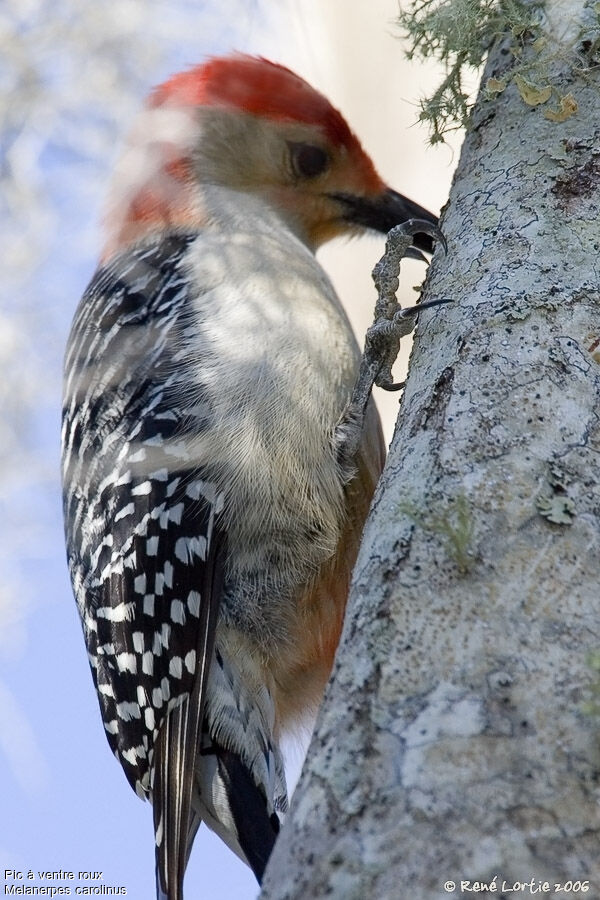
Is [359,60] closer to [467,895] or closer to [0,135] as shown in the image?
[0,135]

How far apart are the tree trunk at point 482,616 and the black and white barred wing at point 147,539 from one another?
0.89 m

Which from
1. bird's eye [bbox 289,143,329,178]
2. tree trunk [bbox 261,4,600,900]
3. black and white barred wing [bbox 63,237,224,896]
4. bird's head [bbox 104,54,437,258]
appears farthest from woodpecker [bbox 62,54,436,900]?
tree trunk [bbox 261,4,600,900]

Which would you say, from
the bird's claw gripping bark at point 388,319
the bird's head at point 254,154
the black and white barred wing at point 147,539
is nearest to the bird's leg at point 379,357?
the bird's claw gripping bark at point 388,319

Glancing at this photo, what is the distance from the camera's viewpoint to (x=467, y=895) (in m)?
0.99

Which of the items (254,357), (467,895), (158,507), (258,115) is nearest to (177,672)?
(158,507)

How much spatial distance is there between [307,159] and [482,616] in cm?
245

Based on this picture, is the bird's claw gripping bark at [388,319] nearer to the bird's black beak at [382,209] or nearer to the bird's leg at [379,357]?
the bird's leg at [379,357]

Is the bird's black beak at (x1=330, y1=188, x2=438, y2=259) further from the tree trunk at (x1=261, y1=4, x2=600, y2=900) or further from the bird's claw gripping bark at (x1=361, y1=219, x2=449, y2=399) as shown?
the tree trunk at (x1=261, y1=4, x2=600, y2=900)

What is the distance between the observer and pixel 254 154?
3.38 meters

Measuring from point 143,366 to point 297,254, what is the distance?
584mm

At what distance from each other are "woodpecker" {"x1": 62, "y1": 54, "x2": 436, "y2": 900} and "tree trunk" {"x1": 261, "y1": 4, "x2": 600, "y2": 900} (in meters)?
0.83

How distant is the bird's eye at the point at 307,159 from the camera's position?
11.1ft

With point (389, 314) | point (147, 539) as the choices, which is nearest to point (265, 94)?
point (389, 314)

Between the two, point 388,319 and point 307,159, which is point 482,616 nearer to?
point 388,319
